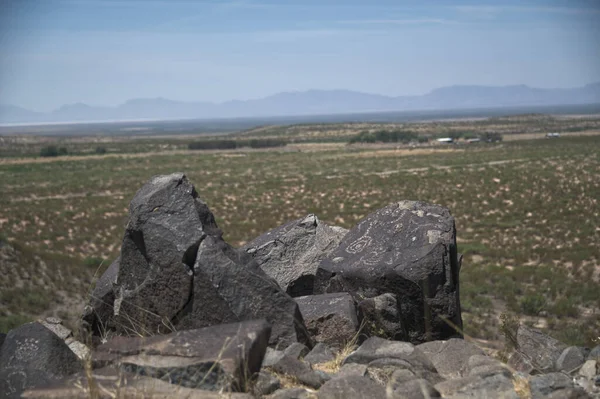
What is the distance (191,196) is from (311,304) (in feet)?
6.75

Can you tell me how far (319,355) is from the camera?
6.88 m

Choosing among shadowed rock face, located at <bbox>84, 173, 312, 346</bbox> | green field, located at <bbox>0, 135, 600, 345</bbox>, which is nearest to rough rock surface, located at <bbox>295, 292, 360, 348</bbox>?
shadowed rock face, located at <bbox>84, 173, 312, 346</bbox>

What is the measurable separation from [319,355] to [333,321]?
951mm

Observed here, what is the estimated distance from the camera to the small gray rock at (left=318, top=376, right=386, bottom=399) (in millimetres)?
5092

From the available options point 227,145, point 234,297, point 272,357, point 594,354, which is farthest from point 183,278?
point 227,145

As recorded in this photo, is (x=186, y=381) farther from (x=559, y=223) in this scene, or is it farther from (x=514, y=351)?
(x=559, y=223)

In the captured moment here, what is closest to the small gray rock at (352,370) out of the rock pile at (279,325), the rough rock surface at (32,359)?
the rock pile at (279,325)

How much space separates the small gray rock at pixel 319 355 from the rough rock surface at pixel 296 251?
259 centimetres

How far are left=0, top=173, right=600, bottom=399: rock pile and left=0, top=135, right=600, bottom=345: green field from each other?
588cm

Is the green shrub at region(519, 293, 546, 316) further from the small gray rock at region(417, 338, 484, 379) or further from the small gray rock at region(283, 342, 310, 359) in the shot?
the small gray rock at region(283, 342, 310, 359)

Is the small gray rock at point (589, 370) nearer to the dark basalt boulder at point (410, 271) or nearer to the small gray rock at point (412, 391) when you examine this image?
the small gray rock at point (412, 391)

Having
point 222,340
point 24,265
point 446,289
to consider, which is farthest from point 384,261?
point 24,265

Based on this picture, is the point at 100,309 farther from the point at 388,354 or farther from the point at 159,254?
the point at 388,354

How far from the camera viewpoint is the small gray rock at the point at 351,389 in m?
5.09
